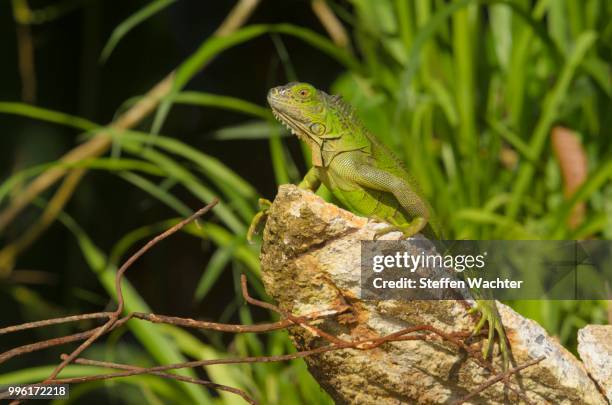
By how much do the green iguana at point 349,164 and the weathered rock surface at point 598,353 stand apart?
404 mm

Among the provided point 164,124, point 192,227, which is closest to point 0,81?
point 164,124

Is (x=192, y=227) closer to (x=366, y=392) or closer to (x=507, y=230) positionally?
(x=507, y=230)

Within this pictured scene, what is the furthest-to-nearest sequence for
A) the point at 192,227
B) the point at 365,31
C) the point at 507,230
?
the point at 365,31, the point at 192,227, the point at 507,230

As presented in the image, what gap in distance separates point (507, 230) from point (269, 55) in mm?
2251

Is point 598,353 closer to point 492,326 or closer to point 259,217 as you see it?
point 492,326

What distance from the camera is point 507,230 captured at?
2.98 meters

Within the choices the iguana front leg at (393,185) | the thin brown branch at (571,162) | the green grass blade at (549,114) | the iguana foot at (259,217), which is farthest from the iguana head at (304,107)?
the thin brown branch at (571,162)

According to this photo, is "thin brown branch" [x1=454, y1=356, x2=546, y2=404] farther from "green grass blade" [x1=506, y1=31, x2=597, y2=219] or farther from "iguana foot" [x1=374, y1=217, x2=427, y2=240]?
"green grass blade" [x1=506, y1=31, x2=597, y2=219]

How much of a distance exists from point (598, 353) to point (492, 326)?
0.75ft

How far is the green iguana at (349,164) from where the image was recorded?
2045 millimetres

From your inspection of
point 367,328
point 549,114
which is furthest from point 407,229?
point 549,114

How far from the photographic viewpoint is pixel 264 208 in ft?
6.57

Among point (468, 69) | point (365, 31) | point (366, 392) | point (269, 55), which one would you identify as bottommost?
point (366, 392)

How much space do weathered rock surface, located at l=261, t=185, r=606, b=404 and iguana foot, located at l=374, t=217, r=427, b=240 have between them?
0.02 metres
